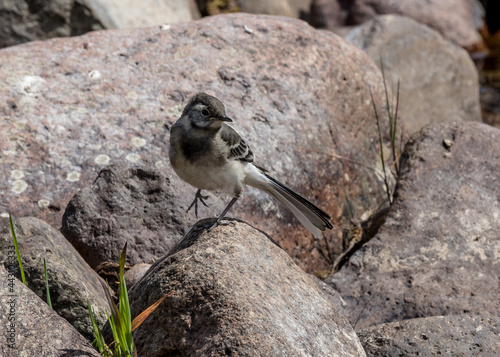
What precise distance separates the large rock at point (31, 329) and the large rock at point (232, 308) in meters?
0.44

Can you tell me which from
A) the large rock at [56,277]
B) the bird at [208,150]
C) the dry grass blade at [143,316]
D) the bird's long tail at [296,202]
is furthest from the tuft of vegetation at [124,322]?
the bird's long tail at [296,202]

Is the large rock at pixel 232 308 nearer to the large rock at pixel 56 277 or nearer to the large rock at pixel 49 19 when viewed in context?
the large rock at pixel 56 277

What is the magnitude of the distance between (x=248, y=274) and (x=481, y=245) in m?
2.64

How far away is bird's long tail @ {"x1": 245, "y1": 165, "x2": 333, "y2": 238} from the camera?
5.55 meters

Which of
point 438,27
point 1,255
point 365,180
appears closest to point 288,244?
point 365,180

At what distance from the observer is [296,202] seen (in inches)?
220

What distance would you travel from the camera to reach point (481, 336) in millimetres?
4492

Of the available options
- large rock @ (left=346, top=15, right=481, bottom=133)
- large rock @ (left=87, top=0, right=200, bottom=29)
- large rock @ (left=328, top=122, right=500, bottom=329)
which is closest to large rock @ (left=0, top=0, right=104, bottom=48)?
large rock @ (left=87, top=0, right=200, bottom=29)

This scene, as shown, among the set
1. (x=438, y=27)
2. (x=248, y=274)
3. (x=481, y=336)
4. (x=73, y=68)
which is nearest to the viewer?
(x=248, y=274)

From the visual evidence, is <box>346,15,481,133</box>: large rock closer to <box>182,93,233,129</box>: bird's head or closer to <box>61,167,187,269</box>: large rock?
<box>61,167,187,269</box>: large rock

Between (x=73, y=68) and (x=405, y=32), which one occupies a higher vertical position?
(x=73, y=68)

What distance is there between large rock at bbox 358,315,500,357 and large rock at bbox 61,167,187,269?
2.01 m

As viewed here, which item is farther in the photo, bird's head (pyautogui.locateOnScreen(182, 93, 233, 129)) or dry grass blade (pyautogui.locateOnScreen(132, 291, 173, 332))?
bird's head (pyautogui.locateOnScreen(182, 93, 233, 129))

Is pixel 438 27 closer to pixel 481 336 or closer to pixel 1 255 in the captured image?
pixel 481 336
